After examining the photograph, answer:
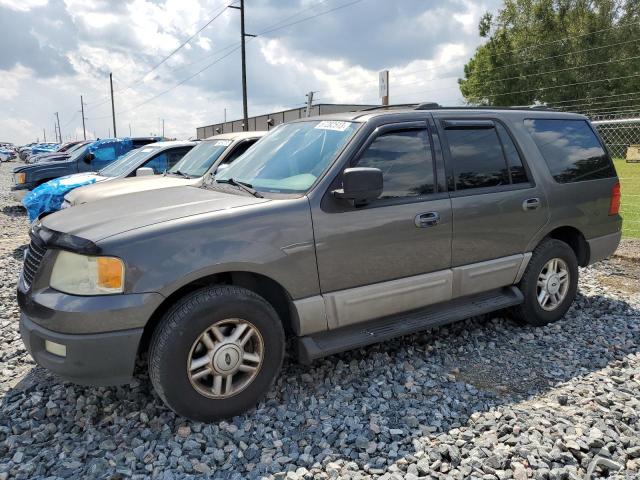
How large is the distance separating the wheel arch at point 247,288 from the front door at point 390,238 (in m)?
0.28

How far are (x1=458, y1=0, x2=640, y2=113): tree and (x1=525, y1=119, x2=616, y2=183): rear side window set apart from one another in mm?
42585

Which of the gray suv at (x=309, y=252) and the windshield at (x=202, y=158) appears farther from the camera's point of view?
the windshield at (x=202, y=158)

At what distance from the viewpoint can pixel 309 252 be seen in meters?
3.29

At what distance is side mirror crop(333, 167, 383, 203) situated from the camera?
10.6 feet

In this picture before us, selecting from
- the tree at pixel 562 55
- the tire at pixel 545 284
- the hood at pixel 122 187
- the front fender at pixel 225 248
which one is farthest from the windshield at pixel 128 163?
the tree at pixel 562 55

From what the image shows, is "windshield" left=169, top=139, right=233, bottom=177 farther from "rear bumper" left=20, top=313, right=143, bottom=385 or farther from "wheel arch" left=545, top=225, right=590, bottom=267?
"rear bumper" left=20, top=313, right=143, bottom=385

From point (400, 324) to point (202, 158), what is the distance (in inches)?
214

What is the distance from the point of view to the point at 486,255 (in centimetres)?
420

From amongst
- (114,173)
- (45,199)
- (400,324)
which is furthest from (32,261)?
(114,173)

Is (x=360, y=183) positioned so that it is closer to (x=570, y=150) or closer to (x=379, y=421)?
(x=379, y=421)

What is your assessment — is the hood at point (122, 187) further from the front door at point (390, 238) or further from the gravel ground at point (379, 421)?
the front door at point (390, 238)

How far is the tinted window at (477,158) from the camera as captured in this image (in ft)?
13.3

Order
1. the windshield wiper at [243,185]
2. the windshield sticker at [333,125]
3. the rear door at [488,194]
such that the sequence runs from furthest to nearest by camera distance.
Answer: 1. the rear door at [488,194]
2. the windshield sticker at [333,125]
3. the windshield wiper at [243,185]

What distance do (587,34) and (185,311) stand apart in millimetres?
49822
